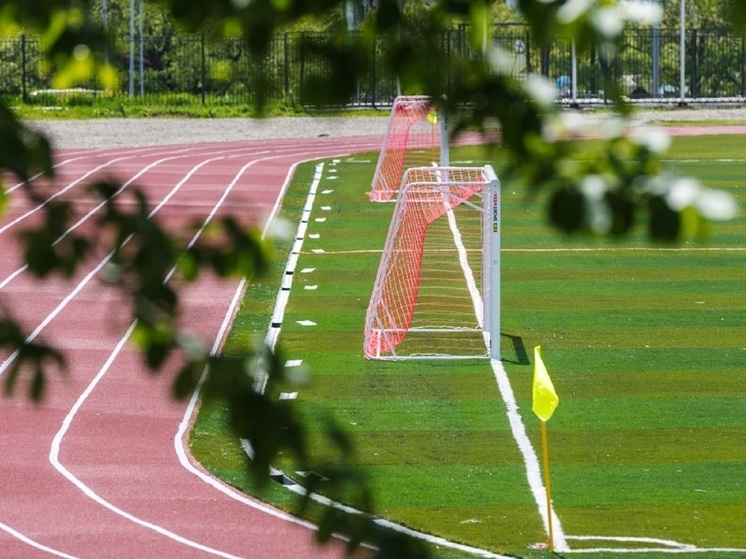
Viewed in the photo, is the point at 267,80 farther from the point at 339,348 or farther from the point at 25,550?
the point at 339,348

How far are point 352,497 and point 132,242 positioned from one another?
580 millimetres

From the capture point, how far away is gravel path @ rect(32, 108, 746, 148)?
3731 centimetres

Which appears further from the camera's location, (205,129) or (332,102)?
(205,129)

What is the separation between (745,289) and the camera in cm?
1897

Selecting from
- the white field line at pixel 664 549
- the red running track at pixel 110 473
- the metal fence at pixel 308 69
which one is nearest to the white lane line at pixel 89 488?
the red running track at pixel 110 473

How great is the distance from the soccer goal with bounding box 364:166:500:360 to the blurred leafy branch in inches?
491

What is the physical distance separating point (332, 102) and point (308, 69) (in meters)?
0.10

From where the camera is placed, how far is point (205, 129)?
131 feet

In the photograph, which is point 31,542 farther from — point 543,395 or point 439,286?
point 439,286

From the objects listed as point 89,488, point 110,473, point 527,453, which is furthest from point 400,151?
point 89,488

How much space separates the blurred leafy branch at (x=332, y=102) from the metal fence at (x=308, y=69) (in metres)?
0.04

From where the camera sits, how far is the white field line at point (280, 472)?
2588 mm

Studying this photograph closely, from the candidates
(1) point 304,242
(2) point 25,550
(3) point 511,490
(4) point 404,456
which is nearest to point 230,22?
(2) point 25,550

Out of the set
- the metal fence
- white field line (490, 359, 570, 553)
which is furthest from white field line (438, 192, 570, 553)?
the metal fence
